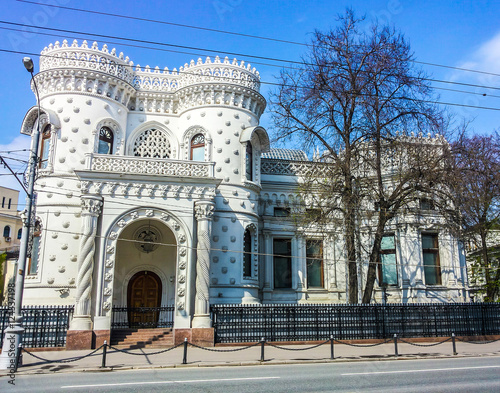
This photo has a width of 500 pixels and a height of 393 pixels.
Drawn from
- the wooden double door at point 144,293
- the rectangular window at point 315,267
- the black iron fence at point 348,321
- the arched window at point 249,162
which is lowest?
the black iron fence at point 348,321

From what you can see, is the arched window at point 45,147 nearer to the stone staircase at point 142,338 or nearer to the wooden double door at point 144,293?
the wooden double door at point 144,293

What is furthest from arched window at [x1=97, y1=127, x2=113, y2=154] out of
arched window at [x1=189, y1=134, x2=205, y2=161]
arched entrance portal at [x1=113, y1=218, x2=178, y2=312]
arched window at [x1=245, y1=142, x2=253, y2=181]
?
arched window at [x1=245, y1=142, x2=253, y2=181]

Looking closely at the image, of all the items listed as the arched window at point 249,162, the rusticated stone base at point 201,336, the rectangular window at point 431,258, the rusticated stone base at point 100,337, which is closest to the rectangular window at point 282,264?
the arched window at point 249,162

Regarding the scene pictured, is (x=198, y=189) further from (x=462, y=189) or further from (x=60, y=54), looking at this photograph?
(x=462, y=189)

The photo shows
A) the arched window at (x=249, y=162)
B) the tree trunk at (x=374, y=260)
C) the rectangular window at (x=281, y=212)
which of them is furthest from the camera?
the rectangular window at (x=281, y=212)

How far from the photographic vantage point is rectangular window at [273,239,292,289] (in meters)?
26.1

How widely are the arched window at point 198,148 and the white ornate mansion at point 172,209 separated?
76mm

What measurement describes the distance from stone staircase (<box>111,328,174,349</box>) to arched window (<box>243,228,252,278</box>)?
17.7 feet

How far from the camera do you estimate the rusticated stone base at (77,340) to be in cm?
1731

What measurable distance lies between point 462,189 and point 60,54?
20550mm

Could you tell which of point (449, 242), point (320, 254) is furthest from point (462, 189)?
point (320, 254)

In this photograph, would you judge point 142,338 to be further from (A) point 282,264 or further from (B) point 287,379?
(A) point 282,264

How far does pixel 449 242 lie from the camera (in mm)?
25797

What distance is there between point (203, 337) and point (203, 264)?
295 centimetres
